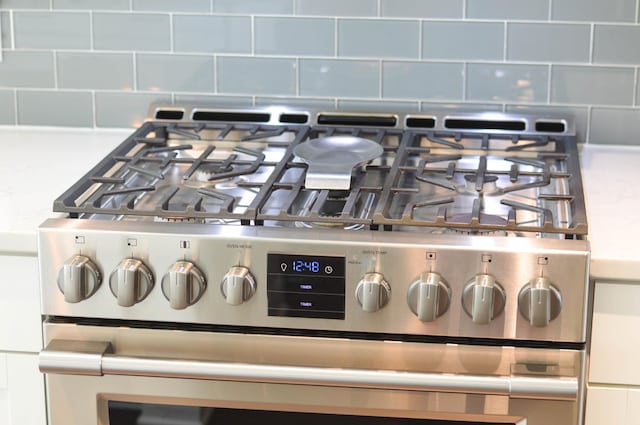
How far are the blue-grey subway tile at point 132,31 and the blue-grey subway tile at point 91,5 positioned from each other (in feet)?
0.05

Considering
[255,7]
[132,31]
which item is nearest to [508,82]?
[255,7]

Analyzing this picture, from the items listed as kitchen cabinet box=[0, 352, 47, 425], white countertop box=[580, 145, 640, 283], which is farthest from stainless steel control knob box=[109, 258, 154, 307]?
white countertop box=[580, 145, 640, 283]

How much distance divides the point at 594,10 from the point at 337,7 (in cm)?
54

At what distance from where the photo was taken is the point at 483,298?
5.14ft

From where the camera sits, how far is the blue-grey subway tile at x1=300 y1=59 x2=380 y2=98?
230 centimetres

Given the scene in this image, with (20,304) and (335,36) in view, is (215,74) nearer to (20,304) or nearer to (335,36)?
(335,36)

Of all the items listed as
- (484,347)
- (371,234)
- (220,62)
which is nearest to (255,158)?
(220,62)

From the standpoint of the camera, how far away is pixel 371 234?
5.35 ft

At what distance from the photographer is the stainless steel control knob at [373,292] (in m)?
1.59

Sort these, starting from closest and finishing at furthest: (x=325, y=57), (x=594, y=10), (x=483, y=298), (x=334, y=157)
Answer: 1. (x=483, y=298)
2. (x=334, y=157)
3. (x=594, y=10)
4. (x=325, y=57)

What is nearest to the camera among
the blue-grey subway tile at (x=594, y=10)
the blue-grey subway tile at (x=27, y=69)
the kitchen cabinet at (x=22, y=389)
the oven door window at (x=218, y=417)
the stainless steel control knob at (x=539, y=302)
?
the stainless steel control knob at (x=539, y=302)

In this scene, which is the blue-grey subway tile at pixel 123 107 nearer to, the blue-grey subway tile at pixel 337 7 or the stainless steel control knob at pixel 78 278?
the blue-grey subway tile at pixel 337 7

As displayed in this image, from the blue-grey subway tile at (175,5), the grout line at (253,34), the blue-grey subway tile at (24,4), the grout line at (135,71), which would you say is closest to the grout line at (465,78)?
the grout line at (253,34)

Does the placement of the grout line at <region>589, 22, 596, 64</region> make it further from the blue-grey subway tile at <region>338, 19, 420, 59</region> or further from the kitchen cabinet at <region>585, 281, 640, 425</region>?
the kitchen cabinet at <region>585, 281, 640, 425</region>
